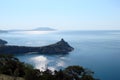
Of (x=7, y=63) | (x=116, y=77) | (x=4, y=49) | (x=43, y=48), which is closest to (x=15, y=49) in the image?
(x=4, y=49)

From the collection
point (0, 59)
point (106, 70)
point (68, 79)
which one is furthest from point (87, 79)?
point (106, 70)

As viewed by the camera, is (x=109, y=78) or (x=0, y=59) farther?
(x=109, y=78)

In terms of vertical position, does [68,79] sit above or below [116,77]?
above

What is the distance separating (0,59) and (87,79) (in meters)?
22.6

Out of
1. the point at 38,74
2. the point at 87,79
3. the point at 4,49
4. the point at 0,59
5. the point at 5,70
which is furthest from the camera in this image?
the point at 4,49

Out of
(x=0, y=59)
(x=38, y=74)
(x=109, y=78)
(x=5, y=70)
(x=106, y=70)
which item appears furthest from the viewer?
(x=106, y=70)

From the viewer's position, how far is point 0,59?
42125mm

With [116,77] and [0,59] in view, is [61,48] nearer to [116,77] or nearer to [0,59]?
[116,77]

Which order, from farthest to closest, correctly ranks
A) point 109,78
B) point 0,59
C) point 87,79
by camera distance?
point 109,78, point 0,59, point 87,79

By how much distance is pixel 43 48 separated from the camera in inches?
4938

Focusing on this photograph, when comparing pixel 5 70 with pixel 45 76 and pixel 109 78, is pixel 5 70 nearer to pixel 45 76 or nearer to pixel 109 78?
pixel 45 76

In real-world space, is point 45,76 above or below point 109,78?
above

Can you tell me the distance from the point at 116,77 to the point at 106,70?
908cm

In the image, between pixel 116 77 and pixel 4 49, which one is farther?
pixel 4 49
